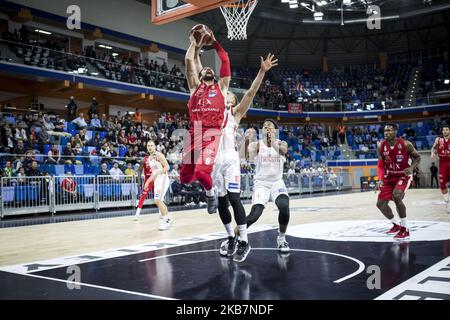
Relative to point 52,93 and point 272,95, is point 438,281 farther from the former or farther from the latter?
point 272,95

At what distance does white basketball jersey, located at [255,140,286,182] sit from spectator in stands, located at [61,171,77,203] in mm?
9207

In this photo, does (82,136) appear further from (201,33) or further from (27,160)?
(201,33)

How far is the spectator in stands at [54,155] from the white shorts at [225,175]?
426 inches

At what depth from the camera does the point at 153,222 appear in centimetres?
1048

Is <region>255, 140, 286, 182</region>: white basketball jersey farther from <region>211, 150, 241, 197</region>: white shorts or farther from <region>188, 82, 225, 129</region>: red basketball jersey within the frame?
<region>188, 82, 225, 129</region>: red basketball jersey

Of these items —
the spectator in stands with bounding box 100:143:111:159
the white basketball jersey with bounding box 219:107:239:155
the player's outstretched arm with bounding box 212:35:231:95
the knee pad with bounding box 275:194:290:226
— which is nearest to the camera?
the player's outstretched arm with bounding box 212:35:231:95

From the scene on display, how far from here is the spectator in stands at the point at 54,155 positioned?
1416 centimetres

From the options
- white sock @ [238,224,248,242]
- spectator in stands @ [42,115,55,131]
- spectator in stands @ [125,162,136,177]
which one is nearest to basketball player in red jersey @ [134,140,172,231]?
white sock @ [238,224,248,242]

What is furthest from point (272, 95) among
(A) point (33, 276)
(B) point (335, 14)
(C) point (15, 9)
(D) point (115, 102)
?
(A) point (33, 276)

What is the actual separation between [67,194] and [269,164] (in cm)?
→ 948

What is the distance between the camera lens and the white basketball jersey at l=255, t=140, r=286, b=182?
591 cm

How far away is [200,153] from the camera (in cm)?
470

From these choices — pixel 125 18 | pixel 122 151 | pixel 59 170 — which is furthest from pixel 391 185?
pixel 125 18

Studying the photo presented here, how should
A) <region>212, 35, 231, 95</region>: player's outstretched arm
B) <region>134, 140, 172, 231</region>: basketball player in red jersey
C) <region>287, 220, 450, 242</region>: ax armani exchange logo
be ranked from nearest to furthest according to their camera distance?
<region>212, 35, 231, 95</region>: player's outstretched arm → <region>287, 220, 450, 242</region>: ax armani exchange logo → <region>134, 140, 172, 231</region>: basketball player in red jersey
